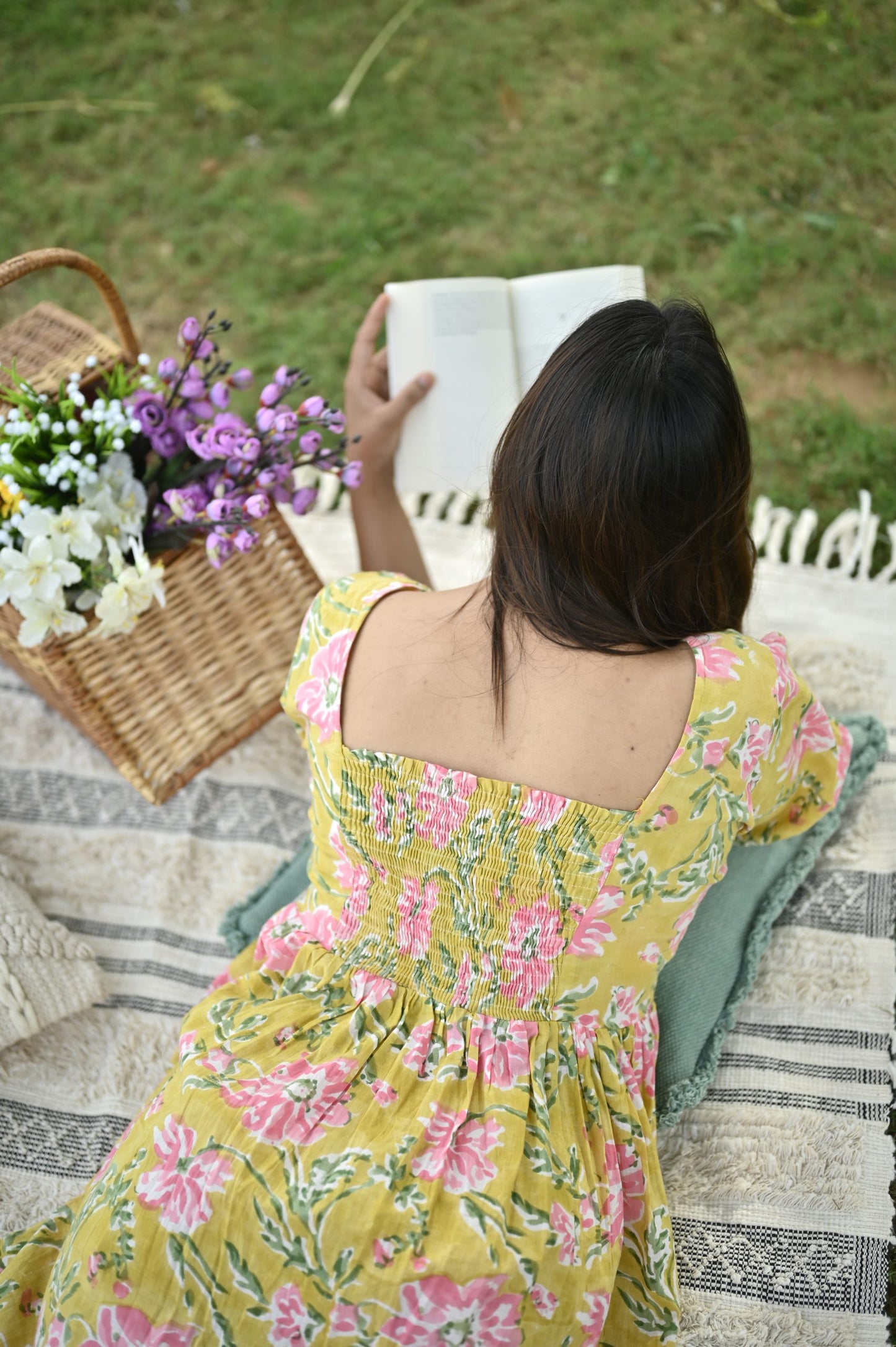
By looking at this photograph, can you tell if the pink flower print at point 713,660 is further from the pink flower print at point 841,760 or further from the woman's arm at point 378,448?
the woman's arm at point 378,448

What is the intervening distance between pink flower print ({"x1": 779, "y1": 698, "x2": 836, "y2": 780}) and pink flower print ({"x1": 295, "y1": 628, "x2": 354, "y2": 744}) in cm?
56

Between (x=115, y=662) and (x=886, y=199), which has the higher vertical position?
(x=886, y=199)

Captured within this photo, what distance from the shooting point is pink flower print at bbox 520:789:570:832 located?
103 centimetres

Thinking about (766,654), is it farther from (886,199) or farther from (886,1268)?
(886,199)

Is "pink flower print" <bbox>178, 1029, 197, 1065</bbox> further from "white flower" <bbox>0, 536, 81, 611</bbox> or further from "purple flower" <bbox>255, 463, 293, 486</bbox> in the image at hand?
"purple flower" <bbox>255, 463, 293, 486</bbox>

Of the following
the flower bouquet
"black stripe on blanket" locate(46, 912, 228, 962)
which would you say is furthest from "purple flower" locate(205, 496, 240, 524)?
"black stripe on blanket" locate(46, 912, 228, 962)

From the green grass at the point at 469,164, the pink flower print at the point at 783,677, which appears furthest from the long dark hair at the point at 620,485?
the green grass at the point at 469,164

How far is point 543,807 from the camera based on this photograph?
1035 millimetres

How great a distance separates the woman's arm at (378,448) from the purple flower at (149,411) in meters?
0.29

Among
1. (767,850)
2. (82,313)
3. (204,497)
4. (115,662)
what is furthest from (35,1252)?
(82,313)

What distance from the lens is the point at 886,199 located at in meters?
2.39

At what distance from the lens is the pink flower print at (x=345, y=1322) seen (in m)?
0.96

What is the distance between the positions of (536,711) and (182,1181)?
60 cm

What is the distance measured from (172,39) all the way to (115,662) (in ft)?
7.35
